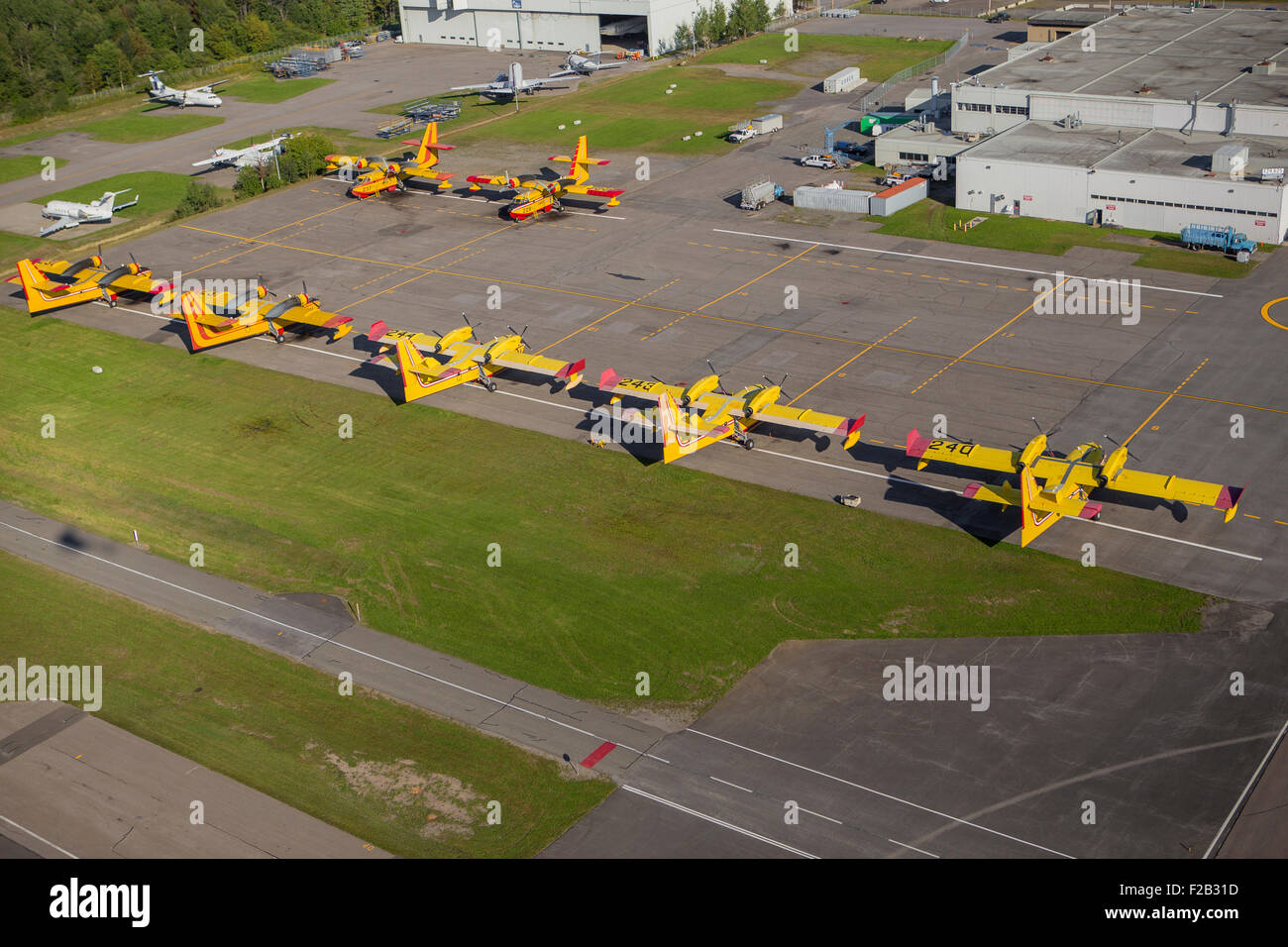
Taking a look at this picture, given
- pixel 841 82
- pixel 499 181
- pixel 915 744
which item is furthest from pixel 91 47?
pixel 915 744

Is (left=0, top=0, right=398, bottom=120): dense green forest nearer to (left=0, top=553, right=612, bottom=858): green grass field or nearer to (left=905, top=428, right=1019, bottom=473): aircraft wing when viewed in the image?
(left=0, top=553, right=612, bottom=858): green grass field

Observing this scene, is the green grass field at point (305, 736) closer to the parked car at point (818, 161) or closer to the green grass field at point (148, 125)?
the parked car at point (818, 161)

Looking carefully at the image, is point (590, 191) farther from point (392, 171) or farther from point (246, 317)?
point (246, 317)

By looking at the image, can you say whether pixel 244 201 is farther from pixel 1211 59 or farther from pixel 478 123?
pixel 1211 59

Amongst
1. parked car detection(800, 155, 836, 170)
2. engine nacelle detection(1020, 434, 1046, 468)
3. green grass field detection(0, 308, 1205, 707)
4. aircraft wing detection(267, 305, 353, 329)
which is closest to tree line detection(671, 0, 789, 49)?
parked car detection(800, 155, 836, 170)

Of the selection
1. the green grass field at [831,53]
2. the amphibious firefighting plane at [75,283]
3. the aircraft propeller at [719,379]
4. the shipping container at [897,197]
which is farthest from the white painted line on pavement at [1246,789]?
the green grass field at [831,53]
